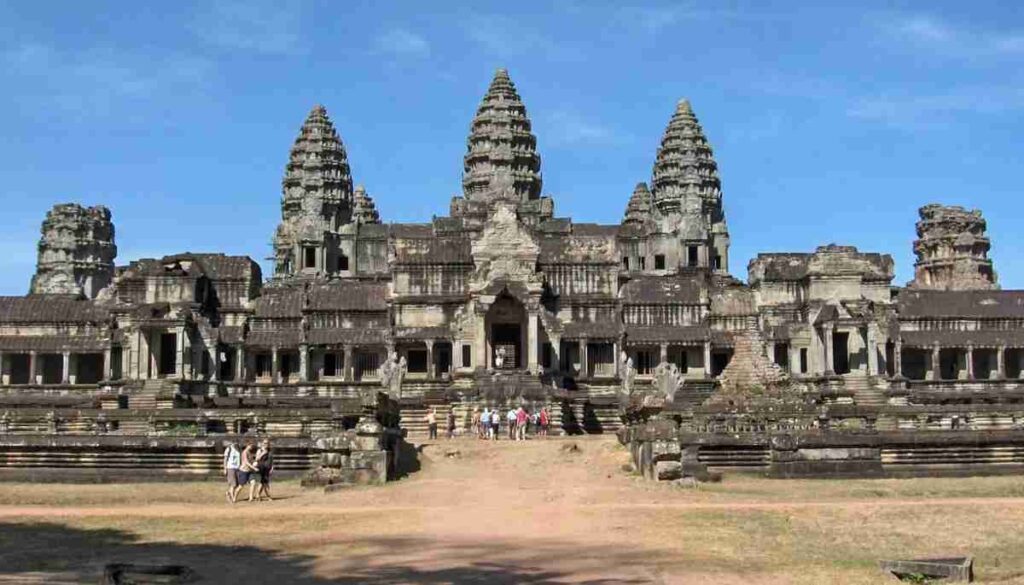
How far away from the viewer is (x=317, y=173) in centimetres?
10031

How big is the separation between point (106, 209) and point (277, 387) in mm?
62106

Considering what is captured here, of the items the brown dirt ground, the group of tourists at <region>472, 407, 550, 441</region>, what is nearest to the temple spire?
the group of tourists at <region>472, 407, 550, 441</region>

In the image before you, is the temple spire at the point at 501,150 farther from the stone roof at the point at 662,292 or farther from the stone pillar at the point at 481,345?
the stone pillar at the point at 481,345

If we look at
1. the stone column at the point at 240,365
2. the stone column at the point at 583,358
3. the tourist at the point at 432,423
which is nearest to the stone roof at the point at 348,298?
the stone column at the point at 240,365

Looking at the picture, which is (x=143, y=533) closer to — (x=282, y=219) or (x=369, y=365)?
(x=369, y=365)

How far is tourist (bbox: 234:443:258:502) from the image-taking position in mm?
26359

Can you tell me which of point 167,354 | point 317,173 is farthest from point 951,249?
point 167,354

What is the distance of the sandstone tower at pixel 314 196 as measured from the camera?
311 ft

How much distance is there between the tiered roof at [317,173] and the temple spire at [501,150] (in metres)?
11.2

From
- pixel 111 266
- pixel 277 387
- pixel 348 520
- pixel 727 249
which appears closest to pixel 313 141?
pixel 111 266

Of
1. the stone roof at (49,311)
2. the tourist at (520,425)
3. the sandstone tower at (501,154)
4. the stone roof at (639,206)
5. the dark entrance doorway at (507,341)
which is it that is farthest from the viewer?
the stone roof at (639,206)

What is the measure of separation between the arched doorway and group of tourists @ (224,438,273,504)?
107 ft

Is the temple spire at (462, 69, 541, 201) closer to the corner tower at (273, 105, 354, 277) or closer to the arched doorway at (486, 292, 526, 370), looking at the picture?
the corner tower at (273, 105, 354, 277)

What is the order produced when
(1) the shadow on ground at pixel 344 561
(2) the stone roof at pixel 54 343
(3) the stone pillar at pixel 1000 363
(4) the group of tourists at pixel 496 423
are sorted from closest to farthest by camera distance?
(1) the shadow on ground at pixel 344 561, (4) the group of tourists at pixel 496 423, (3) the stone pillar at pixel 1000 363, (2) the stone roof at pixel 54 343
